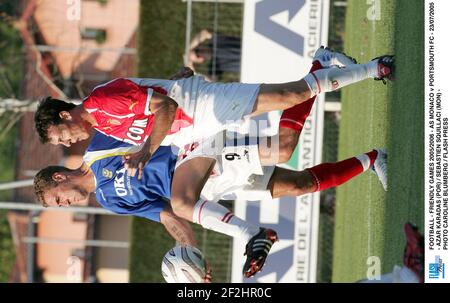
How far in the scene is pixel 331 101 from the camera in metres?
6.27

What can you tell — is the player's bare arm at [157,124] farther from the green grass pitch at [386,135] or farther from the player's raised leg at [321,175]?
the green grass pitch at [386,135]

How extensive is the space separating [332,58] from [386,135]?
59cm

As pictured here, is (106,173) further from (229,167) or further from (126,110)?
(229,167)

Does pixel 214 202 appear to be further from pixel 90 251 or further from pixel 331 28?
pixel 90 251

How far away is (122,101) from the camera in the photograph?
4652mm

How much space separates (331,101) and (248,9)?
94 cm

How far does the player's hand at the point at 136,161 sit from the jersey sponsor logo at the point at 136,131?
0.09 meters

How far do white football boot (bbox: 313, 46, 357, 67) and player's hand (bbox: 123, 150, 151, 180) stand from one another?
127 centimetres

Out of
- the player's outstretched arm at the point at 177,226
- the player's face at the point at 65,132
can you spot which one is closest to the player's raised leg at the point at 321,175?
the player's outstretched arm at the point at 177,226

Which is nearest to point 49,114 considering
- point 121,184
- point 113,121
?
point 113,121

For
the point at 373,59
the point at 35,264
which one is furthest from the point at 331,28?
the point at 35,264

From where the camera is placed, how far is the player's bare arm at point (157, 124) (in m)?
4.62

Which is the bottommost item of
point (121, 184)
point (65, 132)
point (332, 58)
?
point (121, 184)

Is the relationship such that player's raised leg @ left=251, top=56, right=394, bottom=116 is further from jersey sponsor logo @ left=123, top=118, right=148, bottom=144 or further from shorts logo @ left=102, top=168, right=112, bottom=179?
shorts logo @ left=102, top=168, right=112, bottom=179
